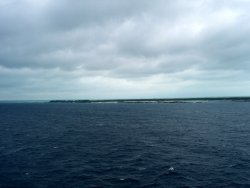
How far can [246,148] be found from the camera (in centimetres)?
7375

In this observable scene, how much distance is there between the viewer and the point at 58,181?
49.0 m

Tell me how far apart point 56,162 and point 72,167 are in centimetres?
591

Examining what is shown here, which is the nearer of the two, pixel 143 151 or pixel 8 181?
pixel 8 181

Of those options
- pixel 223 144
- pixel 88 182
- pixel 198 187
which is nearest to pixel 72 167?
pixel 88 182

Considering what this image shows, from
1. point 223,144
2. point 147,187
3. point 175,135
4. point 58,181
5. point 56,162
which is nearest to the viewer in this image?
point 147,187

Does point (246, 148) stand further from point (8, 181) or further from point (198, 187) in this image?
point (8, 181)

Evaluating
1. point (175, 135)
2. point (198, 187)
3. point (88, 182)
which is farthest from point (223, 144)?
point (88, 182)

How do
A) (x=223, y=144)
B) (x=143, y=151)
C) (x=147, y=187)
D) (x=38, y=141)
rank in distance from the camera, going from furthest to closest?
(x=38, y=141) < (x=223, y=144) < (x=143, y=151) < (x=147, y=187)

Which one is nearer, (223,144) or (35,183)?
(35,183)

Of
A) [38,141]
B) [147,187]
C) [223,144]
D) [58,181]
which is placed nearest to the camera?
[147,187]

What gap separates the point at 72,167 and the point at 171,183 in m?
22.2

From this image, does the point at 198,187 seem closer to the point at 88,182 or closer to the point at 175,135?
the point at 88,182

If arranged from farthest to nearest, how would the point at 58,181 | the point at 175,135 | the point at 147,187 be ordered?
the point at 175,135, the point at 58,181, the point at 147,187

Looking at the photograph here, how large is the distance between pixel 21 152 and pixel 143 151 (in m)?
33.3
